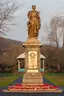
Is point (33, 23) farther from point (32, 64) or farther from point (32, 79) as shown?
point (32, 79)

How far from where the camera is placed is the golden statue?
36.8m

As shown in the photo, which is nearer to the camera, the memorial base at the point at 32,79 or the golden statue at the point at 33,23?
the memorial base at the point at 32,79

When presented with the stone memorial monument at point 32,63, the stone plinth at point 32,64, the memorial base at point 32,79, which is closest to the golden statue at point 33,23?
the stone memorial monument at point 32,63

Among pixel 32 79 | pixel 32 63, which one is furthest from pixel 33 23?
pixel 32 79

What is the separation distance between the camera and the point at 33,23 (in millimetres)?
37062

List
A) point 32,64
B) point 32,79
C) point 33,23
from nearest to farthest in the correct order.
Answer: point 32,79 → point 32,64 → point 33,23

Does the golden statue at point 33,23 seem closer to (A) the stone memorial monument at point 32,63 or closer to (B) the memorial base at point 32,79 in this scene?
(A) the stone memorial monument at point 32,63

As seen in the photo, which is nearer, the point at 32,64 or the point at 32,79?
the point at 32,79

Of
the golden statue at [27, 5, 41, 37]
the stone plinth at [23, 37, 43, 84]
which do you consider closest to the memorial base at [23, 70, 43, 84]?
the stone plinth at [23, 37, 43, 84]

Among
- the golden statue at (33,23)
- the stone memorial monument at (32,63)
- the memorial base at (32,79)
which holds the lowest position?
the memorial base at (32,79)

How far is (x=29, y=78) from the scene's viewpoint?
115 ft

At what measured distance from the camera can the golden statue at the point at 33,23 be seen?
121 ft

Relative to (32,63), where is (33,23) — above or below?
above

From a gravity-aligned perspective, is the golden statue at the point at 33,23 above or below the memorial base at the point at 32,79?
above
